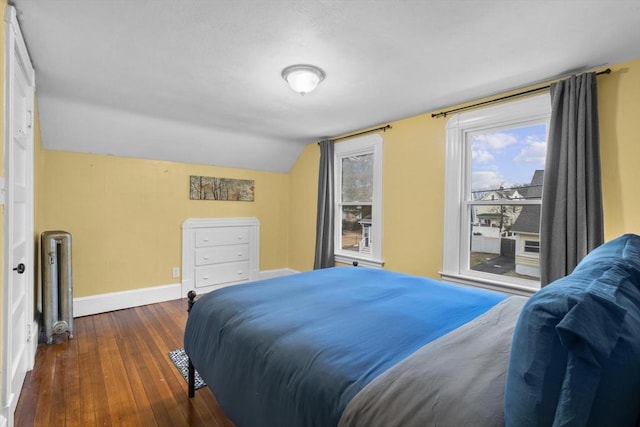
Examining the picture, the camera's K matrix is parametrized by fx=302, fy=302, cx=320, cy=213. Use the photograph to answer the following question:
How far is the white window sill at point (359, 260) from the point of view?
371 centimetres

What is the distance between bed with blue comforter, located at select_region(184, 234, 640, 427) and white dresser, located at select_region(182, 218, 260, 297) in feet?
8.26

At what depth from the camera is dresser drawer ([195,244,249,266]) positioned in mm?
4305

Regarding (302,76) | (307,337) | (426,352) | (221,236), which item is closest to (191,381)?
(307,337)

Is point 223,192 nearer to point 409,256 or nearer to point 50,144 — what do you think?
point 50,144

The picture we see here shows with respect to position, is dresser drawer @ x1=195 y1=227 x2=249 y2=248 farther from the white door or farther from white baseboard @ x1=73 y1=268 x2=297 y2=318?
the white door

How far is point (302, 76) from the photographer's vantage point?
7.25ft

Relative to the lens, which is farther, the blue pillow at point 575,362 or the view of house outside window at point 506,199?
the view of house outside window at point 506,199

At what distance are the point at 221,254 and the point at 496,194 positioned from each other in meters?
3.62

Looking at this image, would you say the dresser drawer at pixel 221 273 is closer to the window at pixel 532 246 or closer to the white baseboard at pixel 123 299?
the white baseboard at pixel 123 299

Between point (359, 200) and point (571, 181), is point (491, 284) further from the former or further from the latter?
point (359, 200)

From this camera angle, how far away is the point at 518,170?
2.71 m

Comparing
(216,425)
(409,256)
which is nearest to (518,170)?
(409,256)

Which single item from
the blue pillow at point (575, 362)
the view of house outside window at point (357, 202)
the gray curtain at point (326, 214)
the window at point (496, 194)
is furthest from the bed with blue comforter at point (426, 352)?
the gray curtain at point (326, 214)

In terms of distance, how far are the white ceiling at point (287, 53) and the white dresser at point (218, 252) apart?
5.17ft
